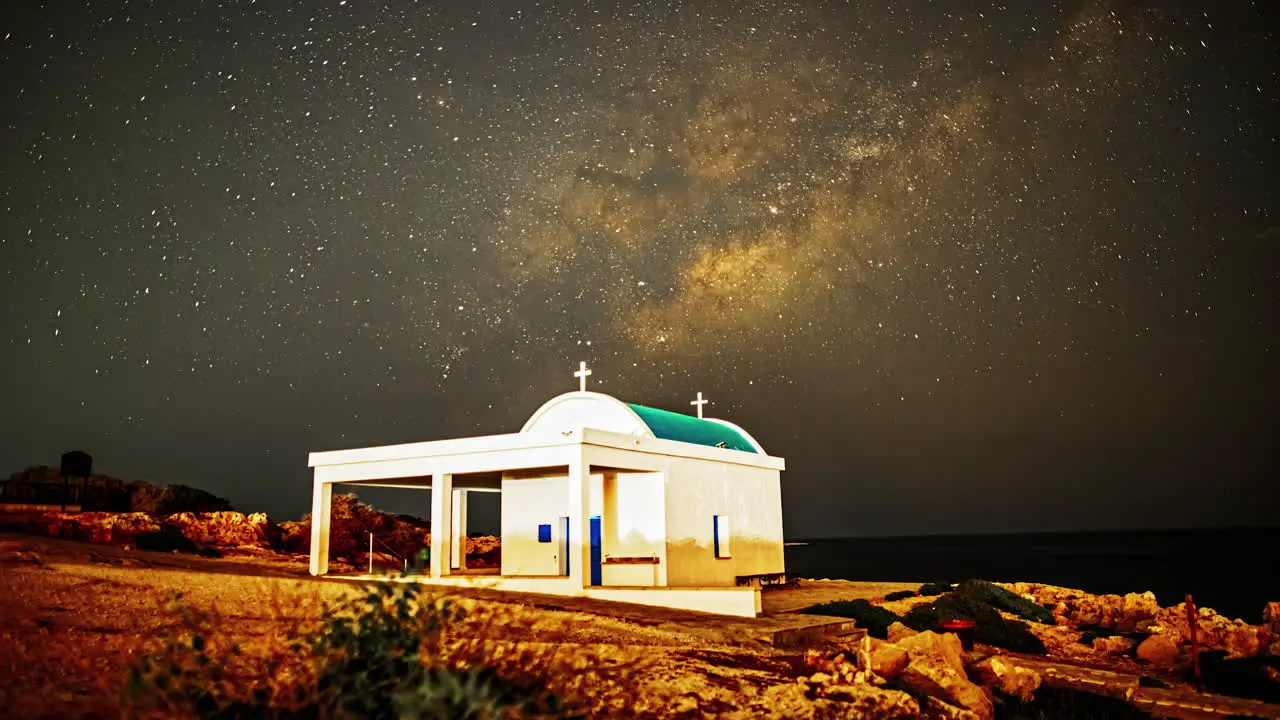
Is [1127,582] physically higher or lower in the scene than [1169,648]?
lower

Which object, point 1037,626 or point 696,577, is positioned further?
point 1037,626

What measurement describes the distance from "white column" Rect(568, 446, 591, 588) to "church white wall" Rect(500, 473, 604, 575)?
3780 mm

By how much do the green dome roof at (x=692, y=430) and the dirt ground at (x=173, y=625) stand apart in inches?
220

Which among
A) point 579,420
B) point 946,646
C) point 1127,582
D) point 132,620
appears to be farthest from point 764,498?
point 1127,582

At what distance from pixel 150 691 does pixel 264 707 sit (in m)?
0.59

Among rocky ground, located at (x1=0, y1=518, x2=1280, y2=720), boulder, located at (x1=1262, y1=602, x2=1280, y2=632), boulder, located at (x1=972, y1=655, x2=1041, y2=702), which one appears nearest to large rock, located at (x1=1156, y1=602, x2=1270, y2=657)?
rocky ground, located at (x1=0, y1=518, x2=1280, y2=720)

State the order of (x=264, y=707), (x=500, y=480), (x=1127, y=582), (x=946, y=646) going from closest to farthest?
(x=264, y=707) → (x=946, y=646) → (x=500, y=480) → (x=1127, y=582)

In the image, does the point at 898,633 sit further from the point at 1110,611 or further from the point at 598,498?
the point at 1110,611

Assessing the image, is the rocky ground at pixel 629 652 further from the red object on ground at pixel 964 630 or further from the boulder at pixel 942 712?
the red object on ground at pixel 964 630

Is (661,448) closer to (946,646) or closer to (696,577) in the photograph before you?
(696,577)

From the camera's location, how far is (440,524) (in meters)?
18.5

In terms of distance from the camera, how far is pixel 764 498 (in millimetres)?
23500

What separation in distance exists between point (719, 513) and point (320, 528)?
373 inches

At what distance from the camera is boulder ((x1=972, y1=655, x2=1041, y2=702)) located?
1193 centimetres
